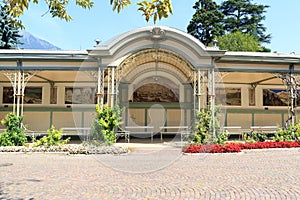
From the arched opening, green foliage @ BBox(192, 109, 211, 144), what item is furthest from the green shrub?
the arched opening

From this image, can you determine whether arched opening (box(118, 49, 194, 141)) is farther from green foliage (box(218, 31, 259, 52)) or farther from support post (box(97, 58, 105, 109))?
green foliage (box(218, 31, 259, 52))

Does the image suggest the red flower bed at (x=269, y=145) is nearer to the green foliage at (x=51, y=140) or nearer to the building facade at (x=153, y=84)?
the building facade at (x=153, y=84)

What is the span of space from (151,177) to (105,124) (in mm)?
4661

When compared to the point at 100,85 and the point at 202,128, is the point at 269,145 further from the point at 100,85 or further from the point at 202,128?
the point at 100,85

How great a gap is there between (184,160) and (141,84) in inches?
348

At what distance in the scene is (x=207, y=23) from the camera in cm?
3816

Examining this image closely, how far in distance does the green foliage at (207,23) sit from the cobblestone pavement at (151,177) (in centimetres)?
3180

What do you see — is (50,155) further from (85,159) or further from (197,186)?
(197,186)

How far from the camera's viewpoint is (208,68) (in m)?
11.6

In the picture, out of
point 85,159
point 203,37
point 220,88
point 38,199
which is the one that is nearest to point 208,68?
point 220,88

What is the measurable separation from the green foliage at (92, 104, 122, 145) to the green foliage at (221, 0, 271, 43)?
34.4 m

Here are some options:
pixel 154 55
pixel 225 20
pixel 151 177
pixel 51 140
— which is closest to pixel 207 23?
pixel 225 20

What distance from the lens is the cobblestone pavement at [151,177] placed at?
4.71m

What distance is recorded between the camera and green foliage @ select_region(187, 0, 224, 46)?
38.3 metres
